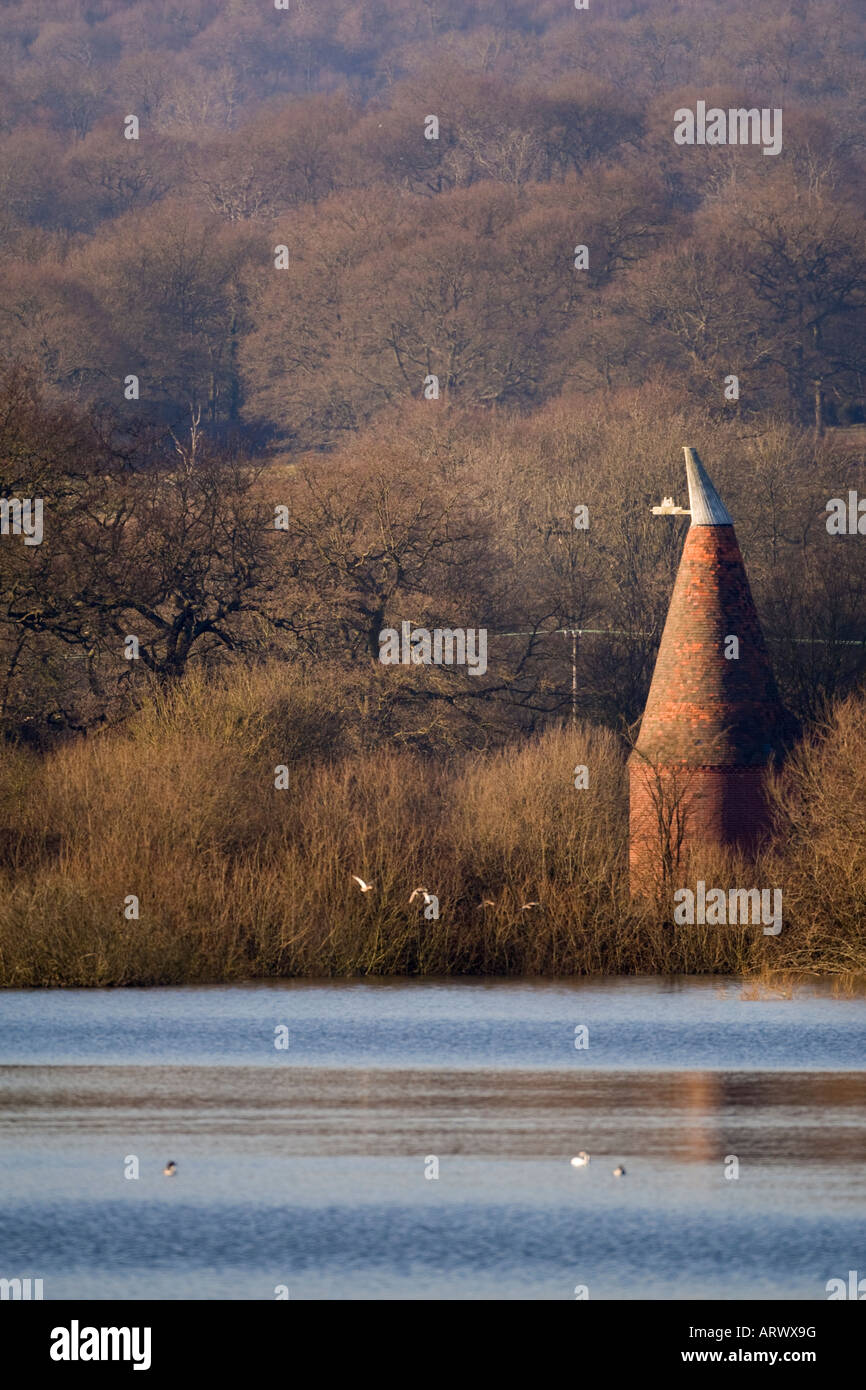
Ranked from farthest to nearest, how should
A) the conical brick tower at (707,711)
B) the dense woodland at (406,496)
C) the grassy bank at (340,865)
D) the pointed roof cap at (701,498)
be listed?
the pointed roof cap at (701,498) < the conical brick tower at (707,711) < the dense woodland at (406,496) < the grassy bank at (340,865)

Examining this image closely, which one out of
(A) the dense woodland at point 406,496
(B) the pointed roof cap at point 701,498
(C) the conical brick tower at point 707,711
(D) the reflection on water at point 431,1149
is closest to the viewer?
(D) the reflection on water at point 431,1149

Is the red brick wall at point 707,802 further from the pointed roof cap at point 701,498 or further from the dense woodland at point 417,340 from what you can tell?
the dense woodland at point 417,340

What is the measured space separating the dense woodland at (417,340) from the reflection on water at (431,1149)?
Result: 2029cm

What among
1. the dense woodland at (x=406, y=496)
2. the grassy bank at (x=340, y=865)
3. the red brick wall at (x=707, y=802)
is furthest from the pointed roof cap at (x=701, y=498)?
the grassy bank at (x=340, y=865)

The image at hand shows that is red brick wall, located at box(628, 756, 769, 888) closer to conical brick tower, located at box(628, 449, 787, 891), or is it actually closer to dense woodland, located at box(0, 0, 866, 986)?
conical brick tower, located at box(628, 449, 787, 891)

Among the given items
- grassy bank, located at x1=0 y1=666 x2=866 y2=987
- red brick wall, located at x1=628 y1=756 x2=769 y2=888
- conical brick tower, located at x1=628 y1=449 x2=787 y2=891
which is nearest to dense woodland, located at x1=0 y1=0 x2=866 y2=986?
grassy bank, located at x1=0 y1=666 x2=866 y2=987

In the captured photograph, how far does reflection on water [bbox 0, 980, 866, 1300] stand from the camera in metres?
18.5

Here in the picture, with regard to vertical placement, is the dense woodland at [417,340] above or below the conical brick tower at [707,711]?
above

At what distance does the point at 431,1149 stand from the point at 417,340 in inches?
2845

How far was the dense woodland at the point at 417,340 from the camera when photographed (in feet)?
174

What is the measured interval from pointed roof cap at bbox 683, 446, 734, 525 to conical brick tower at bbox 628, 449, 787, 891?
0.06 ft

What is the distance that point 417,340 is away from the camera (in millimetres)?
92750
